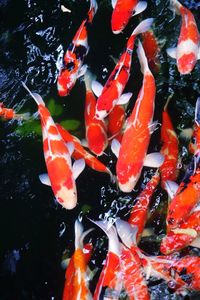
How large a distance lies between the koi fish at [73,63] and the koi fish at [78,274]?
1030mm

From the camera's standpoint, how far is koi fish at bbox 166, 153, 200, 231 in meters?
2.45

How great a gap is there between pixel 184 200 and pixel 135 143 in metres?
0.48

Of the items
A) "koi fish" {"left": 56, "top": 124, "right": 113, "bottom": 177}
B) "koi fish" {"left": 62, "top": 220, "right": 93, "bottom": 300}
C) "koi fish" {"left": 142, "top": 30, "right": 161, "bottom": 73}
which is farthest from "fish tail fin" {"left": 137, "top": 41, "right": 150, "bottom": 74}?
"koi fish" {"left": 62, "top": 220, "right": 93, "bottom": 300}

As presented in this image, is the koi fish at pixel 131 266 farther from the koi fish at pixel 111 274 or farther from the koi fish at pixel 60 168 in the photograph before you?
the koi fish at pixel 60 168

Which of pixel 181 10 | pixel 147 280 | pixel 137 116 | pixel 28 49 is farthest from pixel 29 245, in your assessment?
pixel 181 10

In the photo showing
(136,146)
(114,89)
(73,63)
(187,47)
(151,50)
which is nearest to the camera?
(136,146)

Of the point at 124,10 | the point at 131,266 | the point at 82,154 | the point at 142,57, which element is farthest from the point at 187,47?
the point at 131,266

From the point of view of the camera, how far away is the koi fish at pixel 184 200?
2.45m

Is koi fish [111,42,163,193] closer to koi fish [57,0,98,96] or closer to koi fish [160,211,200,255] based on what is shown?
koi fish [160,211,200,255]

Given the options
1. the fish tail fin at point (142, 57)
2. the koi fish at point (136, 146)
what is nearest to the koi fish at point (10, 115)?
the koi fish at point (136, 146)

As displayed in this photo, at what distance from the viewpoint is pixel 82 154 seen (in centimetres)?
286

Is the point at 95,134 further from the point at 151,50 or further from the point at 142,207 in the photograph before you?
the point at 151,50

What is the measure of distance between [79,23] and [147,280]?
2132 mm

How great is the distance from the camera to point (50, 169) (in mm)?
2705
